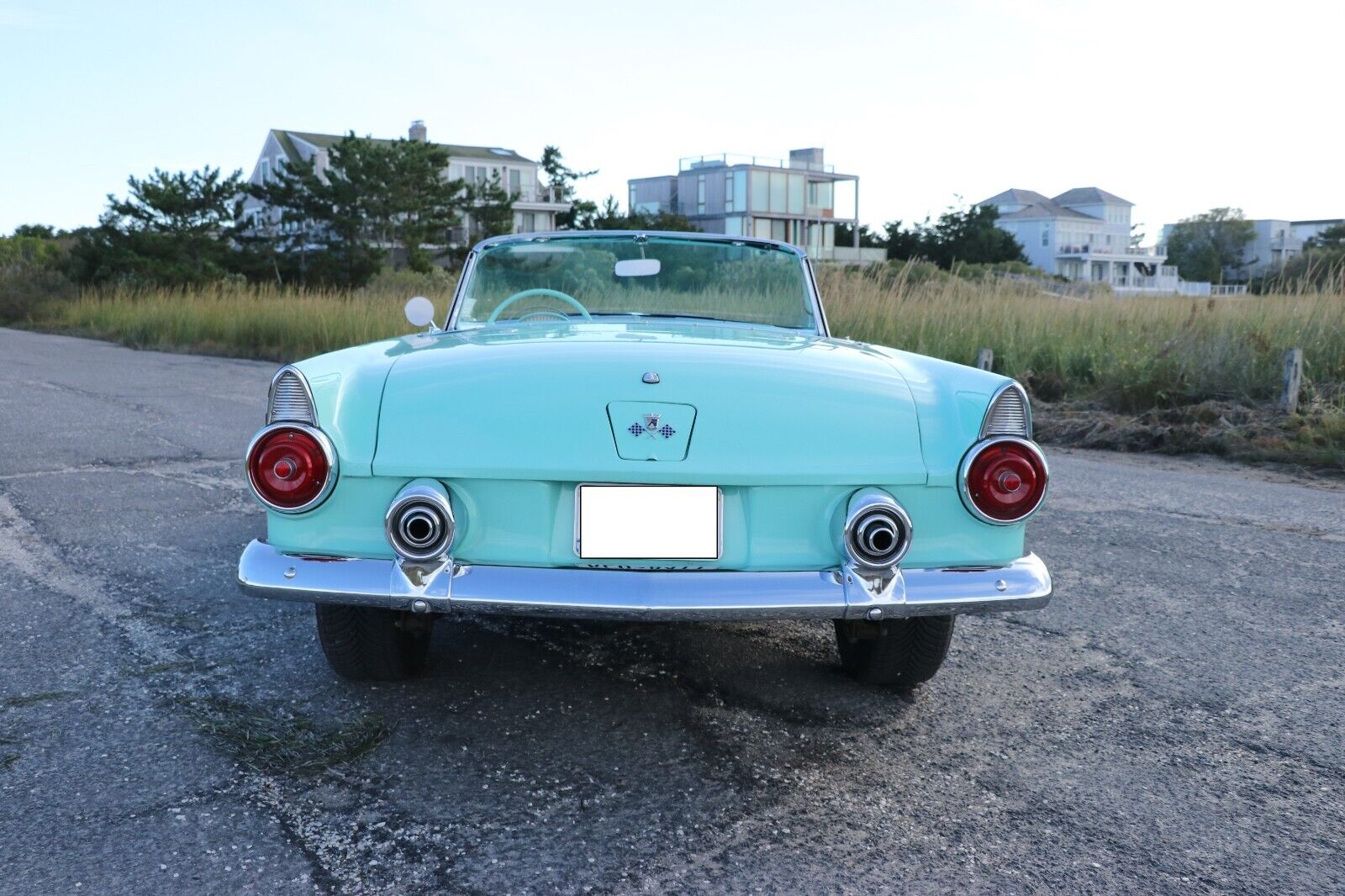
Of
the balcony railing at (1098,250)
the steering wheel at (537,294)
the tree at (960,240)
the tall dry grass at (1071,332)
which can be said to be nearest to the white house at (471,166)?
the tree at (960,240)

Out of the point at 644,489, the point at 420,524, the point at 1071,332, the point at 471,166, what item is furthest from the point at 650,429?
the point at 471,166

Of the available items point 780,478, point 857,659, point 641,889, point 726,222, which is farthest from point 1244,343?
point 726,222

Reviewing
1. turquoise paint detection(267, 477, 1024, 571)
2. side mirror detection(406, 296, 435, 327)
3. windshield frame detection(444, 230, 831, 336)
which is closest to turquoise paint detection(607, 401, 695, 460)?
turquoise paint detection(267, 477, 1024, 571)

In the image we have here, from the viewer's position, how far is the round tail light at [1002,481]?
2.52m

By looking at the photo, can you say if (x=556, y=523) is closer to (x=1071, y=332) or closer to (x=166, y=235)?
(x=1071, y=332)

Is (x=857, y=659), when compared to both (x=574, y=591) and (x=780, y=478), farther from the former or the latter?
(x=574, y=591)

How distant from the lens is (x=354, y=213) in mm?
41500

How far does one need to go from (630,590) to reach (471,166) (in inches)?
2460

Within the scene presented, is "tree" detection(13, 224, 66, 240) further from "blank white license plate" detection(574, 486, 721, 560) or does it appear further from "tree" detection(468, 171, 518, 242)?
"blank white license plate" detection(574, 486, 721, 560)

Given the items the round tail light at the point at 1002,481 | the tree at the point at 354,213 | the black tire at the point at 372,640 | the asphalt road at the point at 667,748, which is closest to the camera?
the asphalt road at the point at 667,748

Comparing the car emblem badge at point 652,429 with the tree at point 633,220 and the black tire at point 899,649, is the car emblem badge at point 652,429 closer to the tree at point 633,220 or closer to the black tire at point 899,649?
the black tire at point 899,649

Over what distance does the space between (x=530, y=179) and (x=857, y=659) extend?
64.8m

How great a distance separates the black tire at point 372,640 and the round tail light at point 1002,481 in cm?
133

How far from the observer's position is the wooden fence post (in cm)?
815
